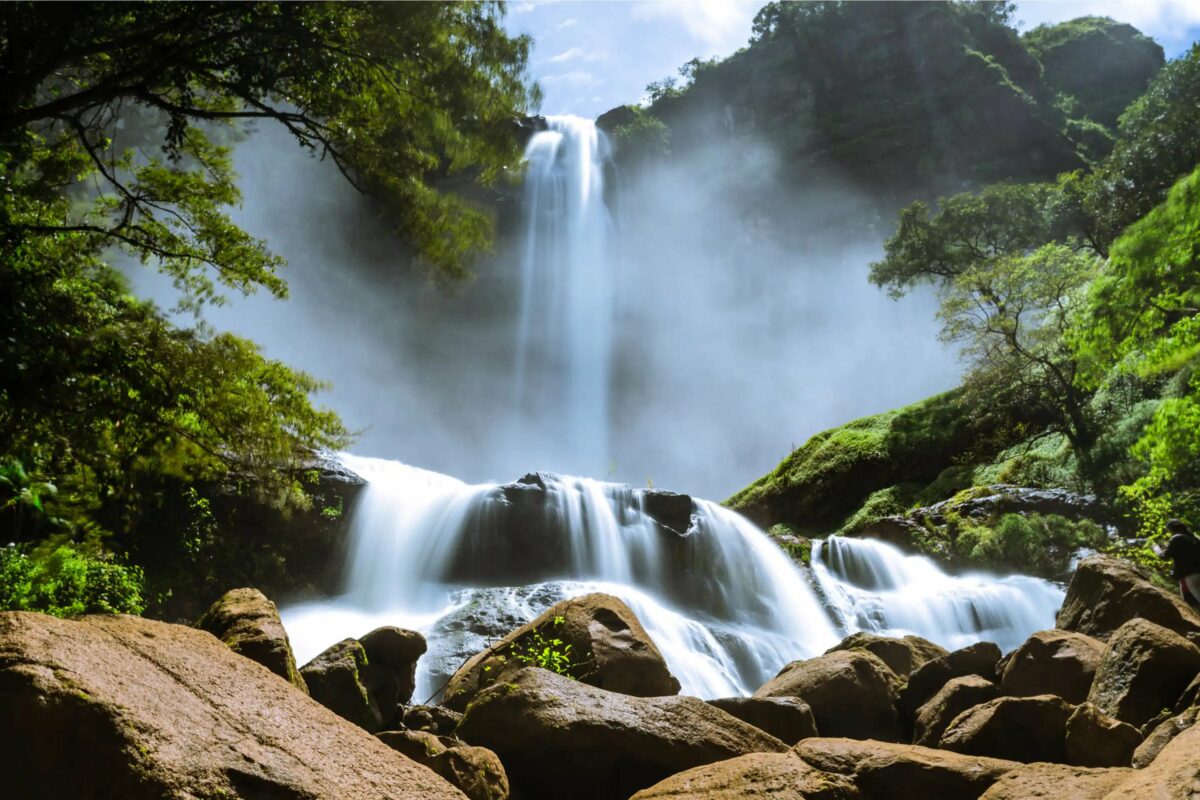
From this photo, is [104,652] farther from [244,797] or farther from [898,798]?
[898,798]

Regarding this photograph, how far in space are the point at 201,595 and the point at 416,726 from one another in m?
8.47

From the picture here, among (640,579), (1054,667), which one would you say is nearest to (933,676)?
(1054,667)

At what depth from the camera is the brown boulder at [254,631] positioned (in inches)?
207

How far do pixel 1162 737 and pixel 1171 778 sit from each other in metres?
1.73

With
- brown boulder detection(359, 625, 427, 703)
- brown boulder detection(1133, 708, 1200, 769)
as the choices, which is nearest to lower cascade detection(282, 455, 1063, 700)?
brown boulder detection(359, 625, 427, 703)

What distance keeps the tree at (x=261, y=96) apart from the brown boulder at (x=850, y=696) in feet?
17.9

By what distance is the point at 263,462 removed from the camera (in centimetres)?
610

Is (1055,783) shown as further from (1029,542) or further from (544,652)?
(1029,542)

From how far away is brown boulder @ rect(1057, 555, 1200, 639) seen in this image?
8.38 meters

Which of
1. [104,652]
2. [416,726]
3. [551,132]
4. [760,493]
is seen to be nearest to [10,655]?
[104,652]

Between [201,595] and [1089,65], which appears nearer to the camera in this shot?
[201,595]

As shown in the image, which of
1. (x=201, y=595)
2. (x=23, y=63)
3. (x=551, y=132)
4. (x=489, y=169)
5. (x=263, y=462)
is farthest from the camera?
(x=551, y=132)

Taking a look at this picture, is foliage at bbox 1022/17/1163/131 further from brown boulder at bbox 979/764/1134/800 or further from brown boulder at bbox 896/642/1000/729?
brown boulder at bbox 979/764/1134/800

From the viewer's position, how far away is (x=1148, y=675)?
5.80 m
